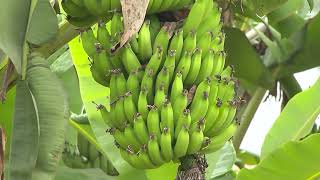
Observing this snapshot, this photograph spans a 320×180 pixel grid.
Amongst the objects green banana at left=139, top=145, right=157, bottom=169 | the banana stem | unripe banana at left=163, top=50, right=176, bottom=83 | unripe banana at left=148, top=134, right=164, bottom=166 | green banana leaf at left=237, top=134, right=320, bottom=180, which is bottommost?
the banana stem

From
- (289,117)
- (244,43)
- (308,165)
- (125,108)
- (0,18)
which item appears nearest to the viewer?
(0,18)

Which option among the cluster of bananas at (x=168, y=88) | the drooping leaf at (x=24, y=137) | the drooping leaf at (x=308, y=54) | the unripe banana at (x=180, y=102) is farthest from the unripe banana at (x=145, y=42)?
the drooping leaf at (x=308, y=54)

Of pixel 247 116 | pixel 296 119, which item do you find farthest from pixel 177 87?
pixel 247 116

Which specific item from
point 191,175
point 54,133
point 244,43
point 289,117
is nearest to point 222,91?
point 191,175

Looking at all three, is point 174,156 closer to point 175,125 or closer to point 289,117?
point 175,125

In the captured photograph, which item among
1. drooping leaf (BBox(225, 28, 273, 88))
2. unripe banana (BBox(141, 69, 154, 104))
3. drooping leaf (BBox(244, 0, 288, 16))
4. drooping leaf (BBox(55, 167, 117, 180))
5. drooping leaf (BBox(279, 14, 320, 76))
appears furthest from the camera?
drooping leaf (BBox(279, 14, 320, 76))

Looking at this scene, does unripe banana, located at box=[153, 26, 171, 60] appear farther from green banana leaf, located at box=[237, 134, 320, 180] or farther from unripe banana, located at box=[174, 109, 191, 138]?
green banana leaf, located at box=[237, 134, 320, 180]

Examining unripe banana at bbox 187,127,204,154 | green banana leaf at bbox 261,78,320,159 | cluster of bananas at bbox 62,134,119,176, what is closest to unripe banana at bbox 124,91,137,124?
unripe banana at bbox 187,127,204,154
